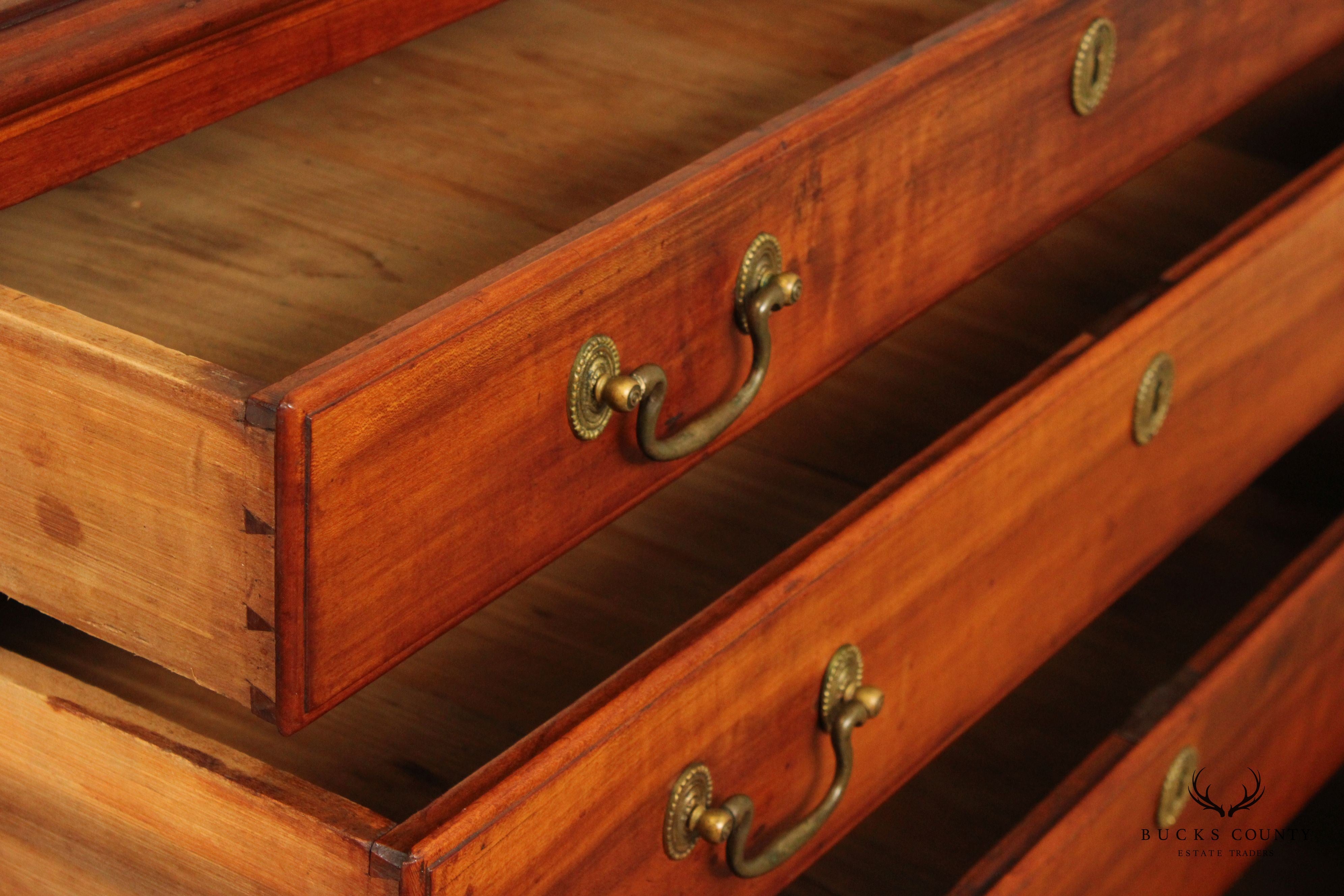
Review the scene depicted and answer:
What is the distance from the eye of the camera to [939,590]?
70 centimetres

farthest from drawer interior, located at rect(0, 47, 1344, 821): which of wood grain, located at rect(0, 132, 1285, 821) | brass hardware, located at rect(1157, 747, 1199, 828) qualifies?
brass hardware, located at rect(1157, 747, 1199, 828)

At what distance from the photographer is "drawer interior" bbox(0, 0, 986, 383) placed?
1.77 feet

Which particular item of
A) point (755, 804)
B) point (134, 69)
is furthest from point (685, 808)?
point (134, 69)

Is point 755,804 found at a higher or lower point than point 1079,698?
higher

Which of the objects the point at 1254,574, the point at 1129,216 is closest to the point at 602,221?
the point at 1129,216

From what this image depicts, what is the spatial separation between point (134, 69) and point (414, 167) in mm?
118

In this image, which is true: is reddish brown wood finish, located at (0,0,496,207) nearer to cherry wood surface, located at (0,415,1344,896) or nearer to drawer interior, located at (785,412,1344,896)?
cherry wood surface, located at (0,415,1344,896)

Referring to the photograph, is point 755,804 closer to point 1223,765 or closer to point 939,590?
point 939,590

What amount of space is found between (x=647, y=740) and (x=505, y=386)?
130 mm

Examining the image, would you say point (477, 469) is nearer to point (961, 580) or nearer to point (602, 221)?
point (602, 221)

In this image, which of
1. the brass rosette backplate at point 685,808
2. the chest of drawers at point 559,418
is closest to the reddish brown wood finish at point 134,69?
the chest of drawers at point 559,418

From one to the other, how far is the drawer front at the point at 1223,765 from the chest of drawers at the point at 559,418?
2 centimetres

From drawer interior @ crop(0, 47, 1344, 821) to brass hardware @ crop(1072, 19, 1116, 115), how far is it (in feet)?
0.33

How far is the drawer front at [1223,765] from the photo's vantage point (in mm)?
777
